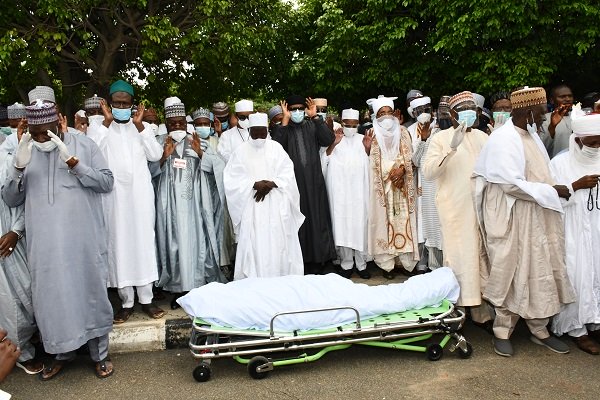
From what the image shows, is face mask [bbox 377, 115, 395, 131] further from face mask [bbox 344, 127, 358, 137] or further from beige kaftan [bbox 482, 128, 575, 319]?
beige kaftan [bbox 482, 128, 575, 319]

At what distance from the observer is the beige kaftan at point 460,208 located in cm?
484

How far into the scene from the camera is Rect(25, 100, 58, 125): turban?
13.0ft

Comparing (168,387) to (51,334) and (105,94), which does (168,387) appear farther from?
(105,94)

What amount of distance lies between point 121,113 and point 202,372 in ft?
8.61

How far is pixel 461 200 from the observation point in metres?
4.97

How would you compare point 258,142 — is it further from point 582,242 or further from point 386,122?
point 582,242

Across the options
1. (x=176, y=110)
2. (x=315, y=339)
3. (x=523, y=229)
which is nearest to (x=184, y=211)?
(x=176, y=110)

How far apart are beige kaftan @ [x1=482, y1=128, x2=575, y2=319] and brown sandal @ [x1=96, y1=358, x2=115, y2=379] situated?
10.9 ft

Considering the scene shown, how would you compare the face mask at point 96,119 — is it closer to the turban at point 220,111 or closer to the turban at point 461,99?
the turban at point 220,111

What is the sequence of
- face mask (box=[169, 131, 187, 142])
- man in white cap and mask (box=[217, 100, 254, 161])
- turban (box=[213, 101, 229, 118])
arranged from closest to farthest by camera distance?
face mask (box=[169, 131, 187, 142]) < man in white cap and mask (box=[217, 100, 254, 161]) < turban (box=[213, 101, 229, 118])

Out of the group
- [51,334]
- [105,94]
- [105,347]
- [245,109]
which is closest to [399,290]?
[105,347]

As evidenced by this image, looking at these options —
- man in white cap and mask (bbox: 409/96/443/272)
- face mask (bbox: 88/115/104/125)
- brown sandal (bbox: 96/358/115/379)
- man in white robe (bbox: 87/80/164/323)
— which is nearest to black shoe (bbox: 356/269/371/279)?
man in white cap and mask (bbox: 409/96/443/272)

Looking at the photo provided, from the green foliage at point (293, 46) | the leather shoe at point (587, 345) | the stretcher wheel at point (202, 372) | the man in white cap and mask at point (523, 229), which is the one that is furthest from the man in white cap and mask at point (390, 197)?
the stretcher wheel at point (202, 372)

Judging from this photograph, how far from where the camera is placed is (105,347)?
4.40m
